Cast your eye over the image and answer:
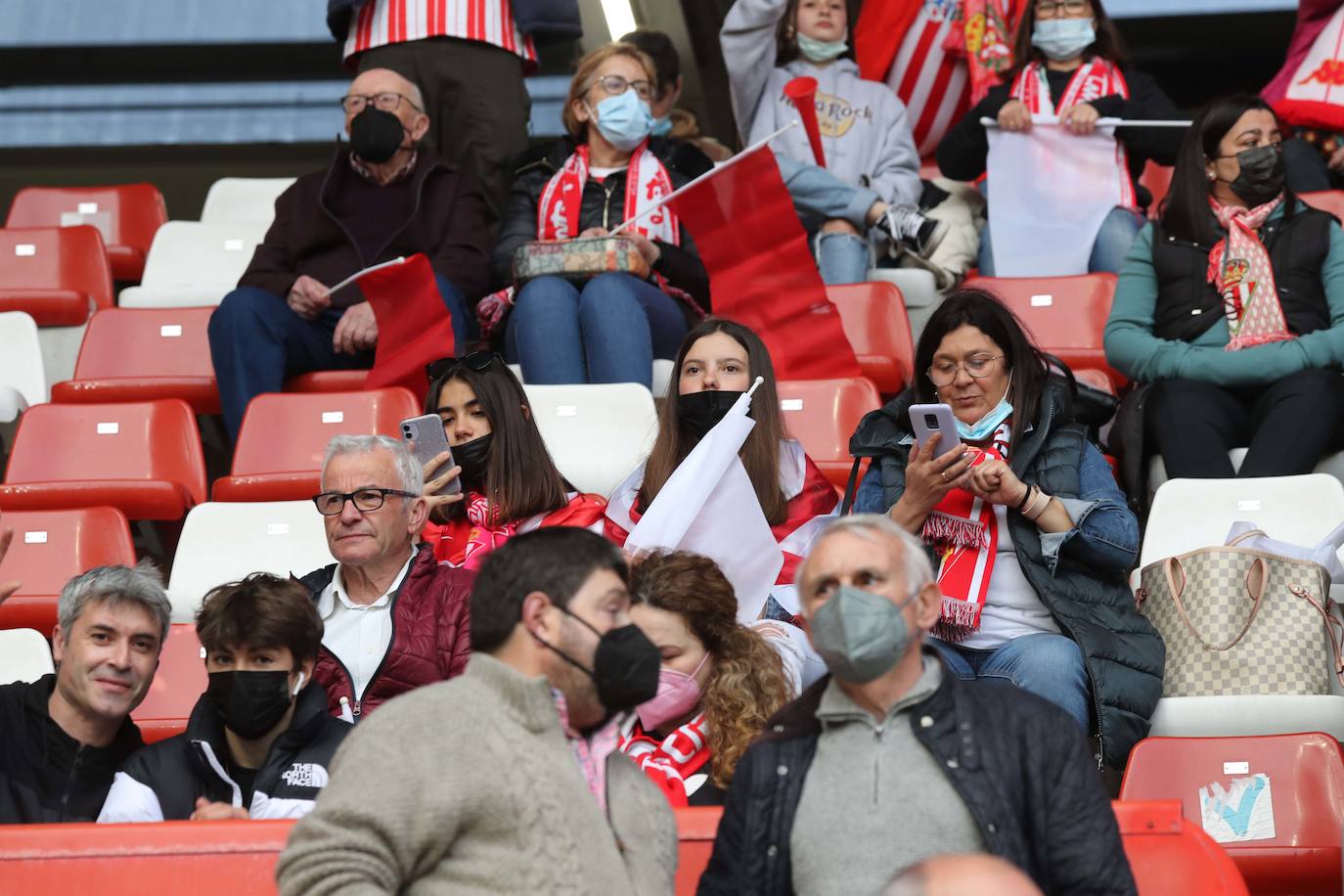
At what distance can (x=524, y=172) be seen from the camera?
553 cm

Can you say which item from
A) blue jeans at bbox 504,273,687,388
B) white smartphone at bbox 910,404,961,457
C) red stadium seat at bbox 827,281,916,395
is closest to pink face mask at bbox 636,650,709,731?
white smartphone at bbox 910,404,961,457

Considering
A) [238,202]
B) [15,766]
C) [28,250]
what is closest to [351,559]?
[15,766]

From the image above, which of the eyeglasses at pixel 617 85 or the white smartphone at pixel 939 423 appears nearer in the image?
the white smartphone at pixel 939 423

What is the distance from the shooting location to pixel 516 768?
2.07 metres

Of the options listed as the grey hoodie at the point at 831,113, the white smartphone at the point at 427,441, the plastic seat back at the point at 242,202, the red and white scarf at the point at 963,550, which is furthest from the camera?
the plastic seat back at the point at 242,202

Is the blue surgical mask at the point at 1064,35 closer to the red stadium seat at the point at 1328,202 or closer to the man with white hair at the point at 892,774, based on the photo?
the red stadium seat at the point at 1328,202

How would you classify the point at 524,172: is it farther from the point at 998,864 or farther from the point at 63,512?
the point at 998,864

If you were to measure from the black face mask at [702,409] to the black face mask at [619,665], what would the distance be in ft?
5.74

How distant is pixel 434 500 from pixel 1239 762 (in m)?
1.58

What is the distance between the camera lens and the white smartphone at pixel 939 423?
11.1ft

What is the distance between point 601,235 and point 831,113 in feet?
3.92

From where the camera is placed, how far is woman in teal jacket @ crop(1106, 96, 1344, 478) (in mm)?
4344

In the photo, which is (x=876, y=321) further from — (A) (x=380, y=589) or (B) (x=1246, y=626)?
(A) (x=380, y=589)

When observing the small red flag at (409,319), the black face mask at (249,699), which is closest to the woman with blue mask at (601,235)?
the small red flag at (409,319)
